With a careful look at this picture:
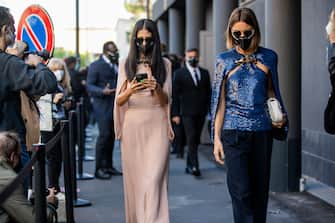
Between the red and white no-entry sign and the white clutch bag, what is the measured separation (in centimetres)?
302

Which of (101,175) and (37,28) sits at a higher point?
(37,28)

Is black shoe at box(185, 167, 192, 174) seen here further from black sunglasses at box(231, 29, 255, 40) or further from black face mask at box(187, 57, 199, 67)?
black sunglasses at box(231, 29, 255, 40)

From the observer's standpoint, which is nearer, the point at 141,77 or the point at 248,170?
the point at 248,170

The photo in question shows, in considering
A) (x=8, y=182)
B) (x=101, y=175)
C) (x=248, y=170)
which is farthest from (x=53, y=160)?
(x=8, y=182)

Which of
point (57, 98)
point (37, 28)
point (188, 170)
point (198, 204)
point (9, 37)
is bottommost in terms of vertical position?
point (198, 204)

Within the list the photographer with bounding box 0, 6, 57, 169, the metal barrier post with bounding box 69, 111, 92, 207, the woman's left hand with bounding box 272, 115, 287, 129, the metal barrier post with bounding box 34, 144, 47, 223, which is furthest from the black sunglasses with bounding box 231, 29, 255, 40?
the metal barrier post with bounding box 69, 111, 92, 207

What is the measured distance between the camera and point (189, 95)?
12.4 meters

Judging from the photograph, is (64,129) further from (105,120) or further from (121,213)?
(105,120)

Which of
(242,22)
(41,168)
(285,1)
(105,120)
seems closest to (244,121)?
(242,22)

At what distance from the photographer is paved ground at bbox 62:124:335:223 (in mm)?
8422

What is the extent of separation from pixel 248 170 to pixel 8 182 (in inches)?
81.1

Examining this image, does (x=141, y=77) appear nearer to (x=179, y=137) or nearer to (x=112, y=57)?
(x=112, y=57)

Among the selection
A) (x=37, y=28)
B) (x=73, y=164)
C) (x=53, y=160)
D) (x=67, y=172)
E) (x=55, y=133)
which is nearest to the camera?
(x=67, y=172)

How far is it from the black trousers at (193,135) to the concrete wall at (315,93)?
6.00 feet
